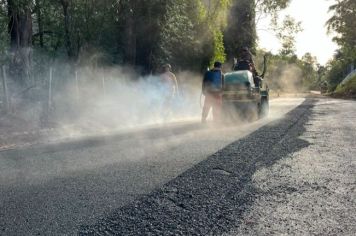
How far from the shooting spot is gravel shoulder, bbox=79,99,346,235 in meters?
4.09

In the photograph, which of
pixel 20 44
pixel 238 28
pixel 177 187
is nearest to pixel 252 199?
pixel 177 187

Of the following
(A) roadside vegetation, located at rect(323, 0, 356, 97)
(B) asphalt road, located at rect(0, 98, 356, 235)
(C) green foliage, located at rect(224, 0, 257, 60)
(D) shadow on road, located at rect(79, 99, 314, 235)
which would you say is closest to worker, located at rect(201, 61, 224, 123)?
(B) asphalt road, located at rect(0, 98, 356, 235)

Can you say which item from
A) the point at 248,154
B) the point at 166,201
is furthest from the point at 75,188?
the point at 248,154

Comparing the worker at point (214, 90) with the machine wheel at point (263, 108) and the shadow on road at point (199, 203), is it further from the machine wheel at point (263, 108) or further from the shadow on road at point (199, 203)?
the shadow on road at point (199, 203)

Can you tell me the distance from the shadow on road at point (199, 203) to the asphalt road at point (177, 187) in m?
0.01

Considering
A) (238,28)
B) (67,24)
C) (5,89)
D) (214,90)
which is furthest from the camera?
(238,28)

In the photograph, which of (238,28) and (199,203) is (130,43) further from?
(199,203)

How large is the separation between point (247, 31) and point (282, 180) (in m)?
31.9

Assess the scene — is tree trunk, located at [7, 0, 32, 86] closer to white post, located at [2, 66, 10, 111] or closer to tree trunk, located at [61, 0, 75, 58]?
white post, located at [2, 66, 10, 111]

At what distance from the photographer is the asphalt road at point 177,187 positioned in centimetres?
421

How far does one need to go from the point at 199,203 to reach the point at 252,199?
2.10 ft

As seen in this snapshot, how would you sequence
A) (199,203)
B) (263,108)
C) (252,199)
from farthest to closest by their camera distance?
(263,108) < (252,199) < (199,203)

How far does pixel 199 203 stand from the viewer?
4.91 metres

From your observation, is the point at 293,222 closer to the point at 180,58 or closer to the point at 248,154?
the point at 248,154
